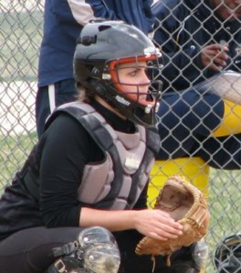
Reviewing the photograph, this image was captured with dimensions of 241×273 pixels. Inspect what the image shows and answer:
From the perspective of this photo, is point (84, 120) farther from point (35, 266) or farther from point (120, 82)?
point (35, 266)

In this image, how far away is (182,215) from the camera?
173 inches

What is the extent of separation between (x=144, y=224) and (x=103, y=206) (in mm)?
222

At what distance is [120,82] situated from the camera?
4203 millimetres

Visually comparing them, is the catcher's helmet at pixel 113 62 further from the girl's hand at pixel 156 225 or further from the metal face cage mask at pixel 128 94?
the girl's hand at pixel 156 225

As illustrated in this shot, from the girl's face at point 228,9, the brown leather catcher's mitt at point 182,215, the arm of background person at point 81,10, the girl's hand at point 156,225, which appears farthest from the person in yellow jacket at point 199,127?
the girl's hand at point 156,225

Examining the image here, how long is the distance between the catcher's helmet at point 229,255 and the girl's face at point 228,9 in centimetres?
101

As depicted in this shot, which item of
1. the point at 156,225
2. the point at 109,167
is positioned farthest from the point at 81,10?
the point at 156,225

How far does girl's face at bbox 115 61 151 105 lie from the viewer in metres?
4.20

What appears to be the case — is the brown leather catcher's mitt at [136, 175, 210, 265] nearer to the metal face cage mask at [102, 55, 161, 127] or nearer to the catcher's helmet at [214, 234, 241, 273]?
the metal face cage mask at [102, 55, 161, 127]

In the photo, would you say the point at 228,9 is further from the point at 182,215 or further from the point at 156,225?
the point at 156,225

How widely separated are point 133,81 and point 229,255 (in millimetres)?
1418

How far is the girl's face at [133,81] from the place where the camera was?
4.20 m

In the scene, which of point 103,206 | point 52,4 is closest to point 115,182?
point 103,206

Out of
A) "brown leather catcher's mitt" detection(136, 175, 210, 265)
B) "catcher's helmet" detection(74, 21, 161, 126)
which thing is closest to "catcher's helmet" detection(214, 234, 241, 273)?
"brown leather catcher's mitt" detection(136, 175, 210, 265)
